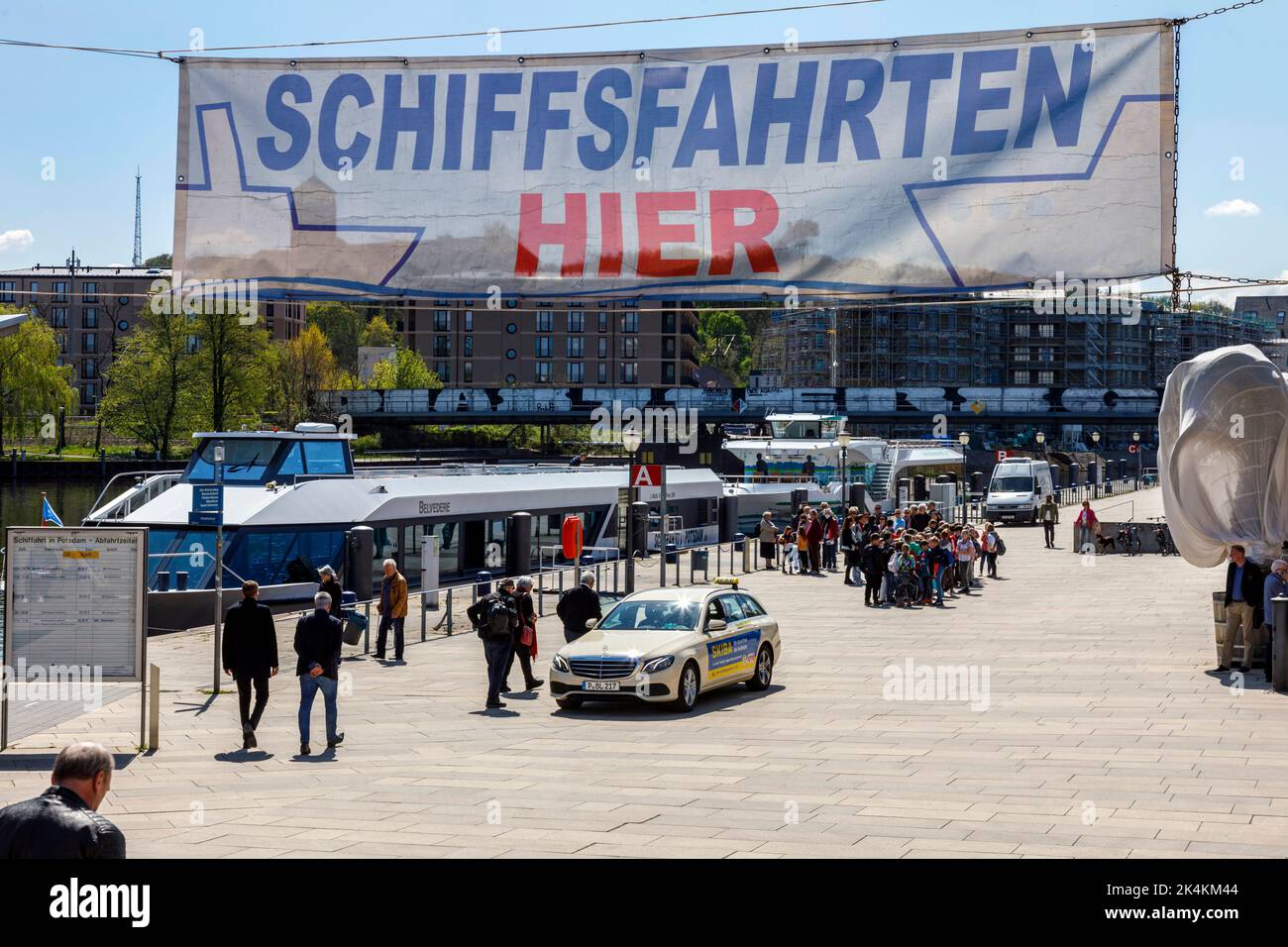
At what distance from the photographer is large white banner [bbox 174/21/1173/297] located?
33.4 feet

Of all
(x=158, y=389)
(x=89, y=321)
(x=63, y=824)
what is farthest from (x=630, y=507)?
(x=89, y=321)

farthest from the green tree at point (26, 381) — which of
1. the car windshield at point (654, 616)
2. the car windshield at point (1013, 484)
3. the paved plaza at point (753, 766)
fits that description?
the car windshield at point (654, 616)

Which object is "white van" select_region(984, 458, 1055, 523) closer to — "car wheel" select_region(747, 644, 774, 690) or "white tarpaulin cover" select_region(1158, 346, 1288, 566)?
"white tarpaulin cover" select_region(1158, 346, 1288, 566)

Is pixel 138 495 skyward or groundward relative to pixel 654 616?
skyward

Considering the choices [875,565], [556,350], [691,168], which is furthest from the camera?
[556,350]

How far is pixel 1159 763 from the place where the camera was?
45.3ft

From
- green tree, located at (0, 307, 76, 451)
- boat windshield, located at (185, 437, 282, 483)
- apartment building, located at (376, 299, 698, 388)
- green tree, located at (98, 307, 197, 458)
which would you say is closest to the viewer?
boat windshield, located at (185, 437, 282, 483)

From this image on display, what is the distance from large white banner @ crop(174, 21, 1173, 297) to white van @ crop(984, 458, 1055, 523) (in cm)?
5283

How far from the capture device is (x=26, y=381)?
91.4 m

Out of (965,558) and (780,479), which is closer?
(965,558)

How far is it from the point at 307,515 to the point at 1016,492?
37.5 meters

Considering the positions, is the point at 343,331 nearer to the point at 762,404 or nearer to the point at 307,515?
the point at 762,404

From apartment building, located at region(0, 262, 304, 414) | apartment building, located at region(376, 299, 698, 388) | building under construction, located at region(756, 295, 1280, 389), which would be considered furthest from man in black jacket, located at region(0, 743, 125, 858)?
apartment building, located at region(0, 262, 304, 414)
